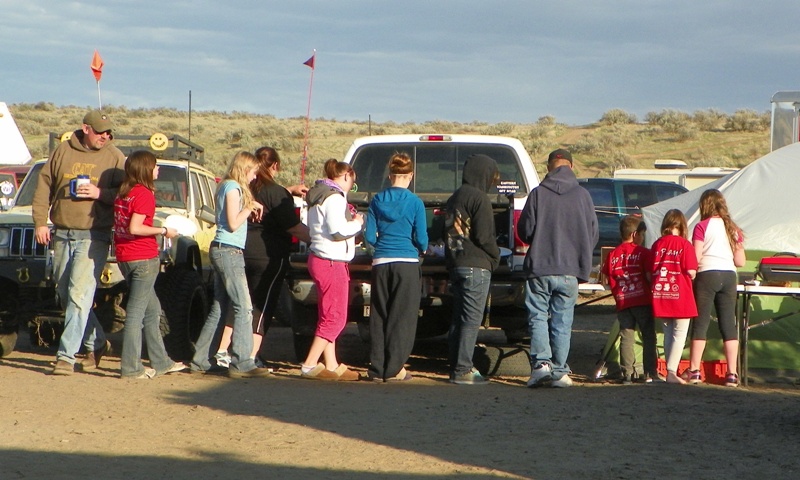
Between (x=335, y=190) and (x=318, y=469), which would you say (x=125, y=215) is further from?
(x=318, y=469)

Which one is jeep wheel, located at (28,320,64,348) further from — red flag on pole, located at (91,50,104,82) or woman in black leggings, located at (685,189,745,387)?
woman in black leggings, located at (685,189,745,387)

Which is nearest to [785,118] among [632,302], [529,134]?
[632,302]

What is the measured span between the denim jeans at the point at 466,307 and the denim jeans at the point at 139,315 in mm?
2423

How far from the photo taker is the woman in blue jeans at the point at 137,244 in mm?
8695

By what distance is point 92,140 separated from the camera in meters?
9.05

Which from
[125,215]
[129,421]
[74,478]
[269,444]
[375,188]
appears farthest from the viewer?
[375,188]

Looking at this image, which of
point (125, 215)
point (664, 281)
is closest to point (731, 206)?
point (664, 281)

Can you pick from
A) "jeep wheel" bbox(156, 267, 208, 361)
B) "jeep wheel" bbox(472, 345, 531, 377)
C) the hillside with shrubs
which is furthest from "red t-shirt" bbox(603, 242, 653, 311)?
the hillside with shrubs

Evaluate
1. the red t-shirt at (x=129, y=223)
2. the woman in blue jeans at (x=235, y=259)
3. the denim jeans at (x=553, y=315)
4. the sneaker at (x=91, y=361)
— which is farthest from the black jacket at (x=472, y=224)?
the sneaker at (x=91, y=361)

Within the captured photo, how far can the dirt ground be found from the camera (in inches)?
232

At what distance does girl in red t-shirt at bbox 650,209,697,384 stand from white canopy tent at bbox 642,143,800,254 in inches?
61.1

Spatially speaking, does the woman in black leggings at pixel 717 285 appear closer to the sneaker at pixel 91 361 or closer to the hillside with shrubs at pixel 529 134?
the sneaker at pixel 91 361

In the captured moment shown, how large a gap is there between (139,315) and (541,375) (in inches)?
127

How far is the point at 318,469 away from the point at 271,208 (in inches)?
146
